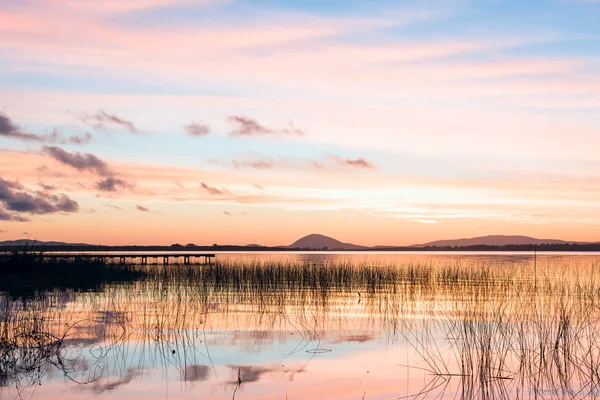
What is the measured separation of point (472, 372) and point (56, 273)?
92.2 feet

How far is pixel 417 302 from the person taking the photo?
22.0 metres

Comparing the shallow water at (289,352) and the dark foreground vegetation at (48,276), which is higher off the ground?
the dark foreground vegetation at (48,276)

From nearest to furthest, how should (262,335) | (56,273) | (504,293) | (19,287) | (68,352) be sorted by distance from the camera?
1. (68,352)
2. (262,335)
3. (504,293)
4. (19,287)
5. (56,273)

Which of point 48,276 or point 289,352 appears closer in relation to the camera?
point 289,352

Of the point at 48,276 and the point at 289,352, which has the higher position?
the point at 48,276

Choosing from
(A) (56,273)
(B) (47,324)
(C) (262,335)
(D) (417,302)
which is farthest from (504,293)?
(A) (56,273)

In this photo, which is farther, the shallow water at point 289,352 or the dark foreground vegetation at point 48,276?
the dark foreground vegetation at point 48,276

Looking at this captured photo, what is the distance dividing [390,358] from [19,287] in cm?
1830

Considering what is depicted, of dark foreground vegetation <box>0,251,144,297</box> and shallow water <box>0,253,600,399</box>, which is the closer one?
shallow water <box>0,253,600,399</box>

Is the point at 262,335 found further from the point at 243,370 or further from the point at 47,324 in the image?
the point at 47,324

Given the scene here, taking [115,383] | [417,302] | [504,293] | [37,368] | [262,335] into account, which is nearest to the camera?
[115,383]

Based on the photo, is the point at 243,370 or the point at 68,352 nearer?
the point at 243,370

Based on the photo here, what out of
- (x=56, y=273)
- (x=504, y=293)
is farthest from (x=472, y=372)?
(x=56, y=273)

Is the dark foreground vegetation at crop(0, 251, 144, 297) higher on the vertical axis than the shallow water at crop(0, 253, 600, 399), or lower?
higher
